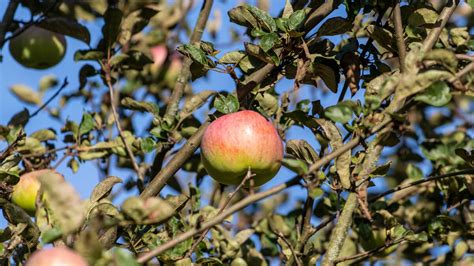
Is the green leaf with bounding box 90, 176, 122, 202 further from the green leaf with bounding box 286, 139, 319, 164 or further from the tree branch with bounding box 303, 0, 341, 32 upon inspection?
the tree branch with bounding box 303, 0, 341, 32

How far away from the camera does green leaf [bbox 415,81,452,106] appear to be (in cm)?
110

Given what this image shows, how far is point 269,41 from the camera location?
156 centimetres

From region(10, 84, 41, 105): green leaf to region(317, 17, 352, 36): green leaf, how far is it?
1960 millimetres

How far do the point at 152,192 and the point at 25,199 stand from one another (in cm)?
70

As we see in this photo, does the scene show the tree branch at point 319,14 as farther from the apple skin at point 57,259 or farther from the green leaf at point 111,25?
the apple skin at point 57,259

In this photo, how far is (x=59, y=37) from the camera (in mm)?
2838

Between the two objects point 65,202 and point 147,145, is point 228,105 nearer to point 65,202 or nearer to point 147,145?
point 147,145

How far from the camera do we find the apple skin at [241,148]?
150 cm

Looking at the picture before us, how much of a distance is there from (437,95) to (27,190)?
55.8 inches

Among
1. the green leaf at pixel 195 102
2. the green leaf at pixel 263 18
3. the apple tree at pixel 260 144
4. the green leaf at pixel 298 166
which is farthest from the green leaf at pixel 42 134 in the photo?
the green leaf at pixel 298 166

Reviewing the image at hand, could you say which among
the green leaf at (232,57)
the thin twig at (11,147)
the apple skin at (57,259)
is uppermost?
the green leaf at (232,57)

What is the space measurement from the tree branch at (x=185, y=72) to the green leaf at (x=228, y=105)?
48 cm

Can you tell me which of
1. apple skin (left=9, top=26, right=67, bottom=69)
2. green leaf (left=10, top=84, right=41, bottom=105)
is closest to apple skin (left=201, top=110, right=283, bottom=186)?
apple skin (left=9, top=26, right=67, bottom=69)

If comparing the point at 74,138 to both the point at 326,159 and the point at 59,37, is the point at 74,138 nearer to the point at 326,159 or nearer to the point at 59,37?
the point at 59,37
